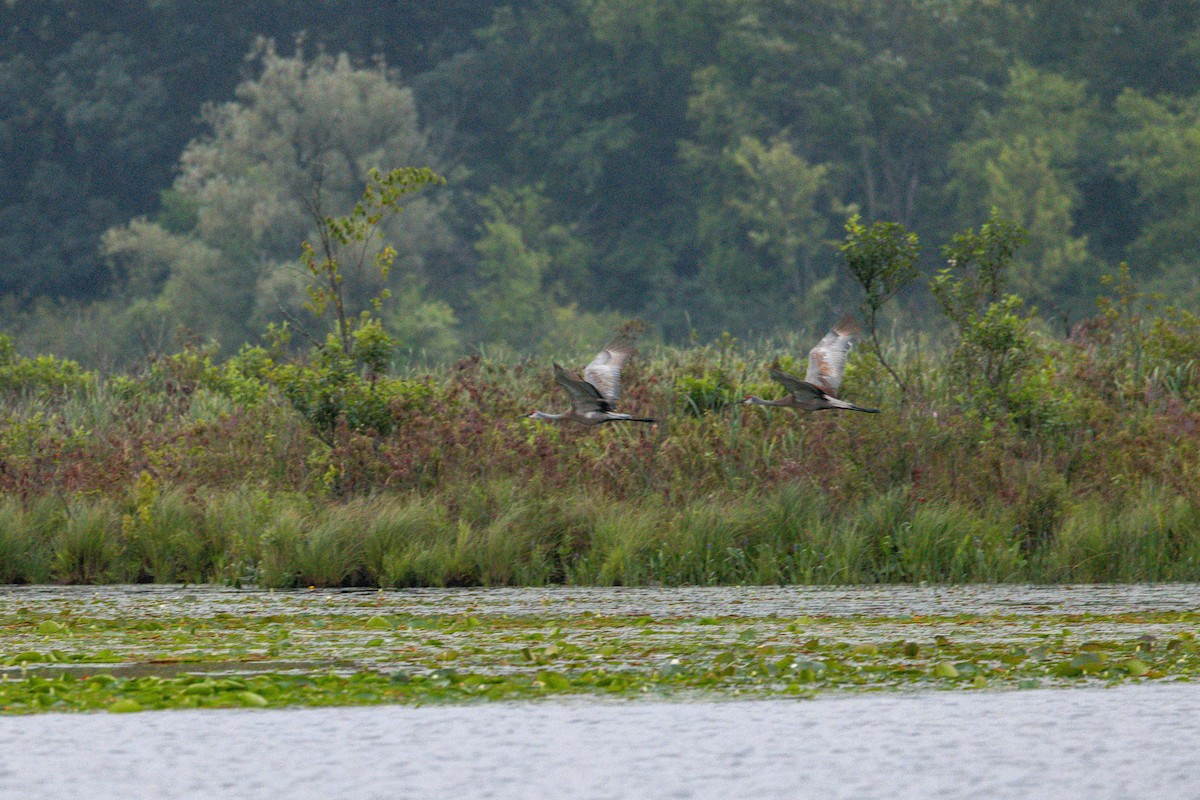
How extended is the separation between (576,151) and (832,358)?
105ft

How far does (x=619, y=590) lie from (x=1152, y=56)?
33832 mm

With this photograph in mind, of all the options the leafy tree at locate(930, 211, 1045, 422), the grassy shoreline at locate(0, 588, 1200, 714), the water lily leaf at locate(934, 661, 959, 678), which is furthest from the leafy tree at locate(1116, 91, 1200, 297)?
the water lily leaf at locate(934, 661, 959, 678)

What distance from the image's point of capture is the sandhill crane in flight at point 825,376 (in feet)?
41.1

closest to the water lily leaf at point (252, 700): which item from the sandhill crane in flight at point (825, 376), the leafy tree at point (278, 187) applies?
the sandhill crane in flight at point (825, 376)

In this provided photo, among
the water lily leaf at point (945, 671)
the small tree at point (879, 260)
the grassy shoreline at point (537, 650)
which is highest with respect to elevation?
the small tree at point (879, 260)

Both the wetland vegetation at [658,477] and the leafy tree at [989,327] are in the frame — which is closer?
the wetland vegetation at [658,477]

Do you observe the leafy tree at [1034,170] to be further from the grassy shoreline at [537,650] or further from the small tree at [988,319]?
the grassy shoreline at [537,650]

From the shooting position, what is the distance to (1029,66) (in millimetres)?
42812

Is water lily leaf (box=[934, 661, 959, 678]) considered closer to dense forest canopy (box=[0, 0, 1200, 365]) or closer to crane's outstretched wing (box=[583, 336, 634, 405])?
crane's outstretched wing (box=[583, 336, 634, 405])

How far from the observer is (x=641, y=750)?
17.1 feet

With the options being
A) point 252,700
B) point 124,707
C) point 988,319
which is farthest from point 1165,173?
point 124,707

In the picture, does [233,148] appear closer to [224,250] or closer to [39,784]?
[224,250]

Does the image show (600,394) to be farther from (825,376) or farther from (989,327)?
(989,327)

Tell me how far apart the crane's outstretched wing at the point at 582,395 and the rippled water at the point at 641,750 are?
19.0 feet
